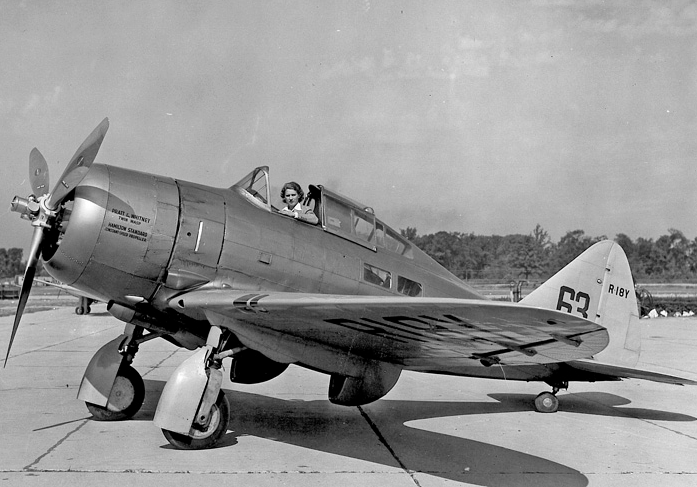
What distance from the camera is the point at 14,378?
888 cm

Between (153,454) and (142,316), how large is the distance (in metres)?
1.35

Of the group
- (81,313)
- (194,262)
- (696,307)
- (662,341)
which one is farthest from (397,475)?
(696,307)

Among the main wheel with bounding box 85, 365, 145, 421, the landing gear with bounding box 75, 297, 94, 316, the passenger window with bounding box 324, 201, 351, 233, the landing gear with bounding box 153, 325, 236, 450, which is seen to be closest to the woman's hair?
the passenger window with bounding box 324, 201, 351, 233

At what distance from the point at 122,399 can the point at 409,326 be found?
336 centimetres

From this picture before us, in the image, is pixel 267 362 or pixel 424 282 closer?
pixel 267 362

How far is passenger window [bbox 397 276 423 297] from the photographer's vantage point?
6574 mm

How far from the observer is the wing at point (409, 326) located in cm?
356

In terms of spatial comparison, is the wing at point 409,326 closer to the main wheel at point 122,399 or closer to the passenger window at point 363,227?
the passenger window at point 363,227

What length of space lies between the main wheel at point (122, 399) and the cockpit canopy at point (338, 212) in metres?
2.22

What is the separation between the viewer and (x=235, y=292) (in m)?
5.11

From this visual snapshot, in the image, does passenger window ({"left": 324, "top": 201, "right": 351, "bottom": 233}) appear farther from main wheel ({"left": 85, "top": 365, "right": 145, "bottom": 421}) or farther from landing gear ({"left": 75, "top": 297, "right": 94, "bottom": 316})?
landing gear ({"left": 75, "top": 297, "right": 94, "bottom": 316})

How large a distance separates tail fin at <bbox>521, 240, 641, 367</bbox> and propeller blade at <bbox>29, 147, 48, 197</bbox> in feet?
17.3

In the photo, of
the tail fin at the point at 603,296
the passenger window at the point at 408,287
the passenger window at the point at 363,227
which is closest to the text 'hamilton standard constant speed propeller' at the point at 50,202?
the passenger window at the point at 363,227

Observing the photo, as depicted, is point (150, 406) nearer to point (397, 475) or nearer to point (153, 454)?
point (153, 454)
